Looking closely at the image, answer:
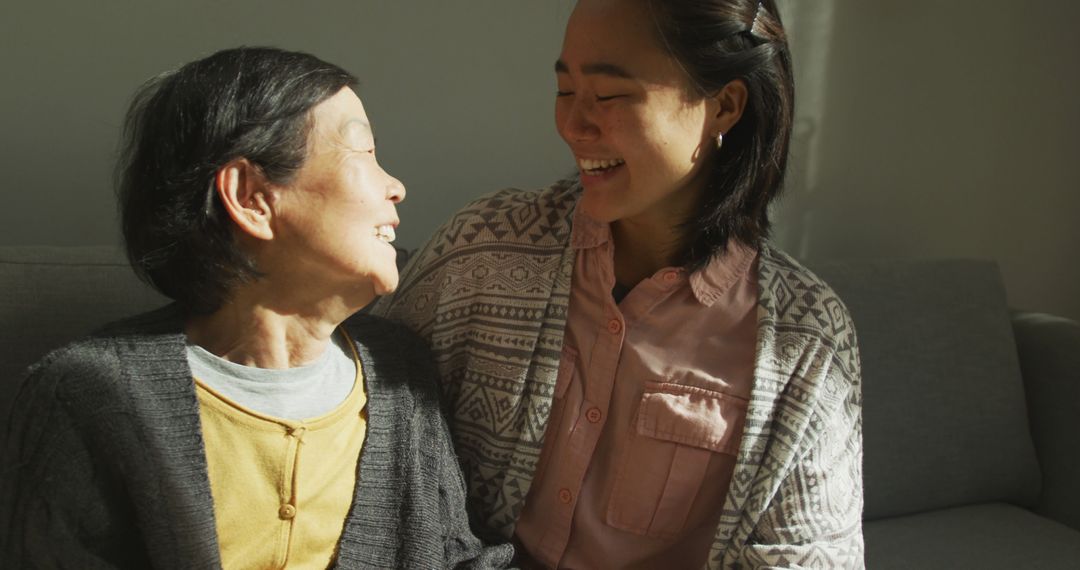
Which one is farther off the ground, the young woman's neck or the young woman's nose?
the young woman's nose

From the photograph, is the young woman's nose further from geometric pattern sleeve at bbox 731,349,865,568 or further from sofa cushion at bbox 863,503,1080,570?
sofa cushion at bbox 863,503,1080,570

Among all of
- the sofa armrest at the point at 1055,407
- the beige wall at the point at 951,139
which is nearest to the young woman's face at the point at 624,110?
the beige wall at the point at 951,139

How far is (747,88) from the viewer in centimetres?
146

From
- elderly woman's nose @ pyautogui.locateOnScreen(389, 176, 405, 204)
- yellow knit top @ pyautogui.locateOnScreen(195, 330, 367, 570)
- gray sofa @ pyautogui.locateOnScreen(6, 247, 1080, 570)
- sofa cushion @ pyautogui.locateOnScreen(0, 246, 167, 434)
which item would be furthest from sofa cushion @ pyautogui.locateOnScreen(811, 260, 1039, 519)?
sofa cushion @ pyautogui.locateOnScreen(0, 246, 167, 434)

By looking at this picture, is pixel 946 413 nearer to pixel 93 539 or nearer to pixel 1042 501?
pixel 1042 501

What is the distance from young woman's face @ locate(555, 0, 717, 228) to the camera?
1.38 meters

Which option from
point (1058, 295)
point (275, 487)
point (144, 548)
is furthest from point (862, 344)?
point (144, 548)

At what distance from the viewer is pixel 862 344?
211cm

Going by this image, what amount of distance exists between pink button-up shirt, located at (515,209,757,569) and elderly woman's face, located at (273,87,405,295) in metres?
0.39

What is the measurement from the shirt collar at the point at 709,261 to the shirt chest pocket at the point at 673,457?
0.52 feet

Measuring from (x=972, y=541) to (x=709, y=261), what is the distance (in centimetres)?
101

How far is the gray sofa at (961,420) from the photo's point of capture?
2.05 metres

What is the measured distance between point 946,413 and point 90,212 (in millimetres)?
1824

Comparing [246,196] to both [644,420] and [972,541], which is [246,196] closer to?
[644,420]
